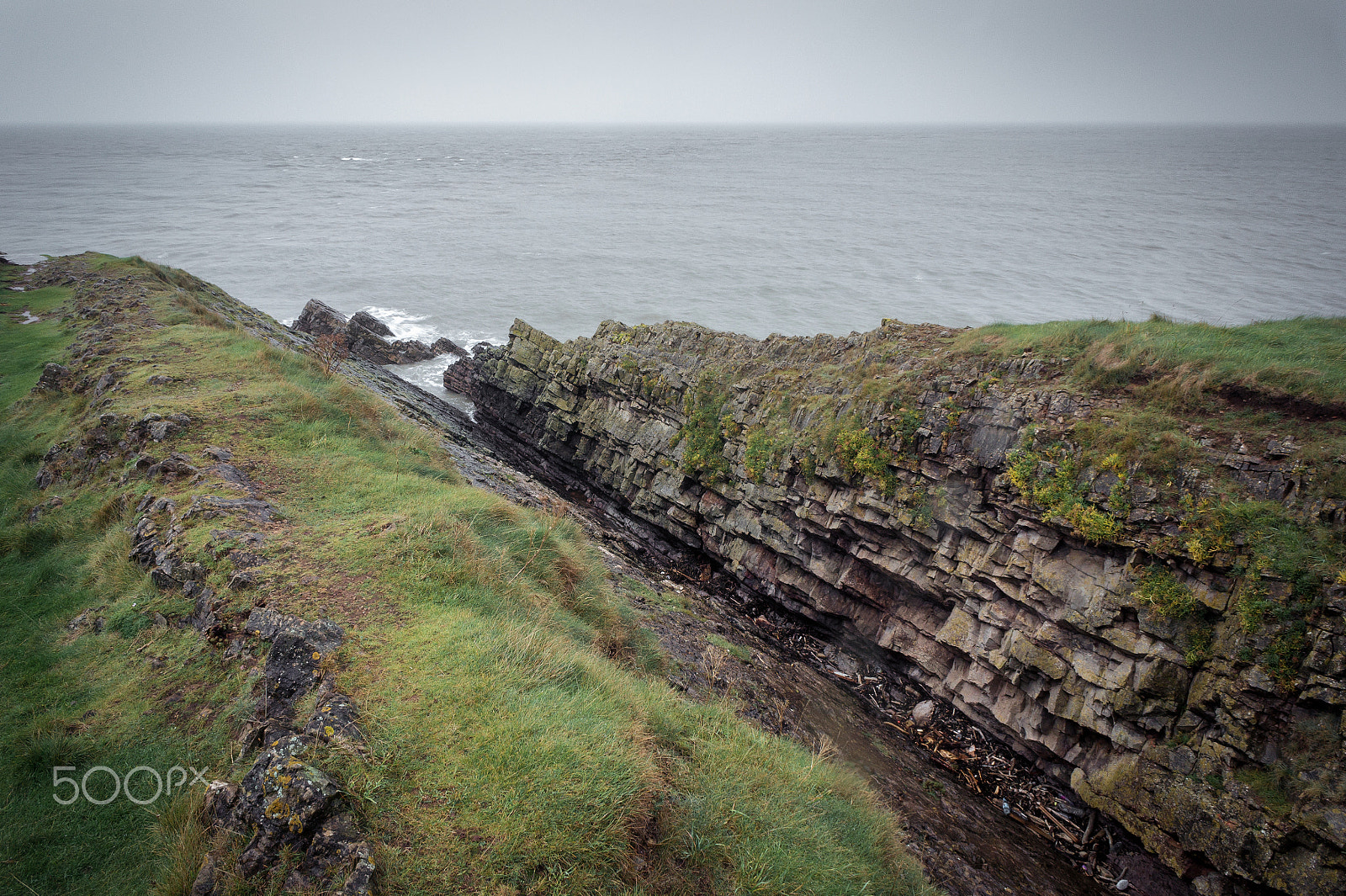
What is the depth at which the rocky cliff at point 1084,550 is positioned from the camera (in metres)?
9.68

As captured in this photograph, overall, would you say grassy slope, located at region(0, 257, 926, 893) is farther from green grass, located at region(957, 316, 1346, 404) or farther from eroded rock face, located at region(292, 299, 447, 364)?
eroded rock face, located at region(292, 299, 447, 364)

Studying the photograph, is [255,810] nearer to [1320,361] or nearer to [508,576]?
[508,576]

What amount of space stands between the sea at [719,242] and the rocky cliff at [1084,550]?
20890mm

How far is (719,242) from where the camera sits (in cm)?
6850

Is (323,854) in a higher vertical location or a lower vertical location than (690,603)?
higher

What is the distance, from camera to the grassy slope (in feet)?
17.1

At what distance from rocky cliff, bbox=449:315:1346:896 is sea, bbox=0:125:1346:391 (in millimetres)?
20890

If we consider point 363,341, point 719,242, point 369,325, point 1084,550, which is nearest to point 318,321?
point 363,341

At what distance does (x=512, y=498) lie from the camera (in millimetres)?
17219

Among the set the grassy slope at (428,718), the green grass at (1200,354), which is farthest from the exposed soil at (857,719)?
the green grass at (1200,354)

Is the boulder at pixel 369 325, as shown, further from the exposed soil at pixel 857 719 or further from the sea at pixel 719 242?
the exposed soil at pixel 857 719

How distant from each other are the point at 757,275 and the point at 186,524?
171 ft

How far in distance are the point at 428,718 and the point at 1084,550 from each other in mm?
13133

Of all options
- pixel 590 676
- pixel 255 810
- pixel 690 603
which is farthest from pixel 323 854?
pixel 690 603
